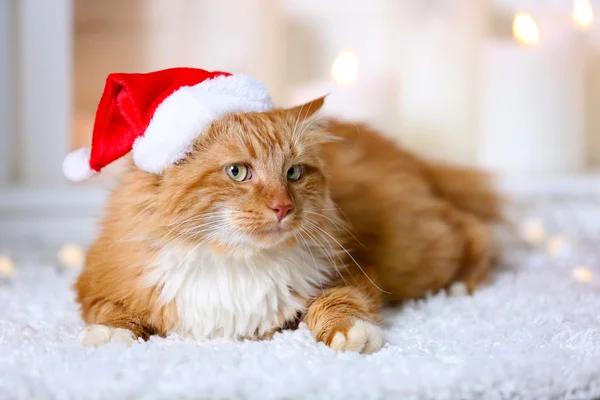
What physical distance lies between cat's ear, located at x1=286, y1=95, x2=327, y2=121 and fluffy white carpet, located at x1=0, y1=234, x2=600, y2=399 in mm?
418

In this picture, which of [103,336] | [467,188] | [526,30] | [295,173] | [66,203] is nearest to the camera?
[103,336]

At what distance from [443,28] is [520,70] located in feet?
1.32

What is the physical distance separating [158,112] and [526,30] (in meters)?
1.68

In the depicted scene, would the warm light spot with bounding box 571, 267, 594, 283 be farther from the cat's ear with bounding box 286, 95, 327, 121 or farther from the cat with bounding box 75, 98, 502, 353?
the cat's ear with bounding box 286, 95, 327, 121

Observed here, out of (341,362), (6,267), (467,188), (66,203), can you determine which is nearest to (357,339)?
(341,362)

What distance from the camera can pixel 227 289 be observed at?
1.14 m

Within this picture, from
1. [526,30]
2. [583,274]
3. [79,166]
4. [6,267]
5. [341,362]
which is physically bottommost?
[6,267]

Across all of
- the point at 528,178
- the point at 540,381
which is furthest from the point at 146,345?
the point at 528,178

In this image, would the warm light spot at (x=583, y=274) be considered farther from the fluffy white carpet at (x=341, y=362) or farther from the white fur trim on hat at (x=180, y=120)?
the white fur trim on hat at (x=180, y=120)

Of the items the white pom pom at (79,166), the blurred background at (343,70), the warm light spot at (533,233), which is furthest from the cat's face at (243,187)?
the warm light spot at (533,233)

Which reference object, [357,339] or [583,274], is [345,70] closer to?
[583,274]

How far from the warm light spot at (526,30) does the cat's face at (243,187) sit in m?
1.41

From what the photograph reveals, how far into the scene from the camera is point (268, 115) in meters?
1.22

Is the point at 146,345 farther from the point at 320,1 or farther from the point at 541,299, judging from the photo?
the point at 320,1
